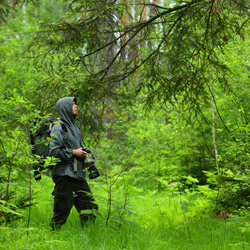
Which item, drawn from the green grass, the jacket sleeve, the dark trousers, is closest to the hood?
the jacket sleeve

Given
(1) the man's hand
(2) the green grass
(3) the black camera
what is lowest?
(2) the green grass

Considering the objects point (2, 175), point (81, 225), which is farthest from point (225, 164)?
point (2, 175)

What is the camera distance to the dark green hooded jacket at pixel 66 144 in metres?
4.16

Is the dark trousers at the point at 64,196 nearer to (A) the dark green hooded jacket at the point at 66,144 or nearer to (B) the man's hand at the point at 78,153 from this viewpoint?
(A) the dark green hooded jacket at the point at 66,144

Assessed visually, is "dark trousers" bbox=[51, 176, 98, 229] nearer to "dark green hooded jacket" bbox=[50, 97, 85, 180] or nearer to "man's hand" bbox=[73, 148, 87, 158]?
"dark green hooded jacket" bbox=[50, 97, 85, 180]

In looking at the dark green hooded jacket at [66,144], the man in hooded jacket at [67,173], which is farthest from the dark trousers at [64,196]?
the dark green hooded jacket at [66,144]

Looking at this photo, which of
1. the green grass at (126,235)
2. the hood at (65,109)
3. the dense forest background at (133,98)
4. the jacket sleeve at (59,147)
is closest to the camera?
the green grass at (126,235)

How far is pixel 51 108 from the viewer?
16.9 feet

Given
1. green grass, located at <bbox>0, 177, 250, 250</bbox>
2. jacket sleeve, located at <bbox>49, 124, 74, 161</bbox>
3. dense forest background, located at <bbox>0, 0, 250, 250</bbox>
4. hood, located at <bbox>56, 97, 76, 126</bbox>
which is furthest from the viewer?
hood, located at <bbox>56, 97, 76, 126</bbox>

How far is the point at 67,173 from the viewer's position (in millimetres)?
4195

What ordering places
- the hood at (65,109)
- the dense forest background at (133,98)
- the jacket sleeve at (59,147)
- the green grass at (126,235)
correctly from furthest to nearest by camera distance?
the hood at (65,109), the dense forest background at (133,98), the jacket sleeve at (59,147), the green grass at (126,235)

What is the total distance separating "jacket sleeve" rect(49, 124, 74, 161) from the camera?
411 centimetres

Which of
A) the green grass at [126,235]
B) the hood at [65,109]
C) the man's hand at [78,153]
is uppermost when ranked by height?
the hood at [65,109]

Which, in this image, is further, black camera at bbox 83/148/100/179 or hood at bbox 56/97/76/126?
hood at bbox 56/97/76/126
